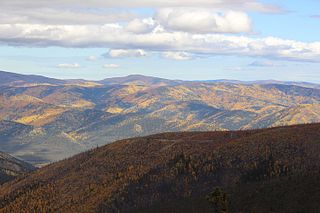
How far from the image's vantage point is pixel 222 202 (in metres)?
180
